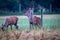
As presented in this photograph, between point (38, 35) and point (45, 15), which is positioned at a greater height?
point (45, 15)

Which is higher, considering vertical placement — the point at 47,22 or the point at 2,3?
the point at 2,3

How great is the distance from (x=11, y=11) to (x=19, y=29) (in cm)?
30

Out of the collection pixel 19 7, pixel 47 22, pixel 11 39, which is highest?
pixel 19 7

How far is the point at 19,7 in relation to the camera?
3506mm

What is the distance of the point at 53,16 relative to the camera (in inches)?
137

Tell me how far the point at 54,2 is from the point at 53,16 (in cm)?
21

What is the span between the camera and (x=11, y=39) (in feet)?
11.3

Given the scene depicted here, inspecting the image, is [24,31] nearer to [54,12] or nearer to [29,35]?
[29,35]

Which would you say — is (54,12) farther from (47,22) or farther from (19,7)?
(19,7)

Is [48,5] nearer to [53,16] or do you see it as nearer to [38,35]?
[53,16]

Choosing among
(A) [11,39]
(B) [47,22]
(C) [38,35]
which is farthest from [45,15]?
(A) [11,39]

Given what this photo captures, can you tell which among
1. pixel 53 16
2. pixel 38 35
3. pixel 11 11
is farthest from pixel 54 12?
pixel 11 11

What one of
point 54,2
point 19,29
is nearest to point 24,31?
point 19,29

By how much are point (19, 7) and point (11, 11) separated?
0.14m
